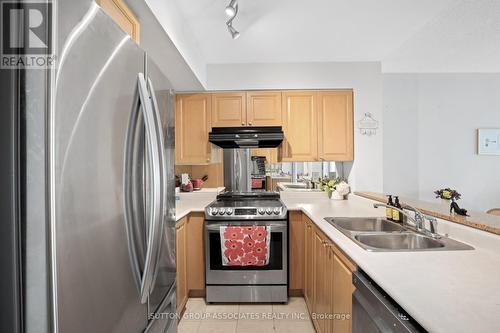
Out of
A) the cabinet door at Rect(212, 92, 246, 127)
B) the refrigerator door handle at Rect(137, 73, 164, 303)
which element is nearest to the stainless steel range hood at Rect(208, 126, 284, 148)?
the cabinet door at Rect(212, 92, 246, 127)

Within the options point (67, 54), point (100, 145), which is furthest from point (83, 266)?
point (67, 54)

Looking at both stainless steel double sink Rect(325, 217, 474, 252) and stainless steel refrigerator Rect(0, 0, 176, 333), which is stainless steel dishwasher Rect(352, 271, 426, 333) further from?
stainless steel refrigerator Rect(0, 0, 176, 333)

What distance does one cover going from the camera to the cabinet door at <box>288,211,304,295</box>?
8.39ft

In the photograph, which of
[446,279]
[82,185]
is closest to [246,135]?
[446,279]

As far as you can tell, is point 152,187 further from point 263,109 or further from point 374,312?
point 263,109

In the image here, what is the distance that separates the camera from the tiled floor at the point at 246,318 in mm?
2123

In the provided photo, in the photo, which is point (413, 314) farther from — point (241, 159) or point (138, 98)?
point (241, 159)

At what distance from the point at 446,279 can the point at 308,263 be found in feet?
4.89

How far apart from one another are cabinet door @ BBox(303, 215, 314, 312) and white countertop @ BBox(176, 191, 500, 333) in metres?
0.68

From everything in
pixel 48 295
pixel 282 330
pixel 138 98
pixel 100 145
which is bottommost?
pixel 282 330

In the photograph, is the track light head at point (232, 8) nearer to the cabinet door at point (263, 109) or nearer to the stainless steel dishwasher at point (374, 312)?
the cabinet door at point (263, 109)

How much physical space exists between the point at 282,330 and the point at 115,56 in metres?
2.20

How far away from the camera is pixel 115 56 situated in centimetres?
75

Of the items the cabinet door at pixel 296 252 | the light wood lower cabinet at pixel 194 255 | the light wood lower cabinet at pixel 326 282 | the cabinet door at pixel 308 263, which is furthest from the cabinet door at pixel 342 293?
the light wood lower cabinet at pixel 194 255
